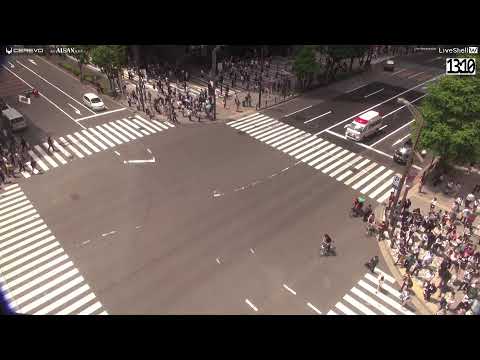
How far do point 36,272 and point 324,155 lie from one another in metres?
25.5

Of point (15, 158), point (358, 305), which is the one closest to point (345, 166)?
point (358, 305)

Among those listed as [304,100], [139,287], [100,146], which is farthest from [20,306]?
[304,100]

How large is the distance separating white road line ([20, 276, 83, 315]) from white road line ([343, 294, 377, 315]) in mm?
15590

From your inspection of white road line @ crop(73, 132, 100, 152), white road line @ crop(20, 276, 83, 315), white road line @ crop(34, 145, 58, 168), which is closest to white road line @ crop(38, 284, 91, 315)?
white road line @ crop(20, 276, 83, 315)

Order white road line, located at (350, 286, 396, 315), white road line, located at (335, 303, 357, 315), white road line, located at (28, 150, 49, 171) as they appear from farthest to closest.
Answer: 1. white road line, located at (28, 150, 49, 171)
2. white road line, located at (350, 286, 396, 315)
3. white road line, located at (335, 303, 357, 315)

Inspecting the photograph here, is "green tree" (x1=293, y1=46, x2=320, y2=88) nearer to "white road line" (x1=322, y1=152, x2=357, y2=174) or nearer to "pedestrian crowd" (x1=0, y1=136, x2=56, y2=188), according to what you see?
"white road line" (x1=322, y1=152, x2=357, y2=174)

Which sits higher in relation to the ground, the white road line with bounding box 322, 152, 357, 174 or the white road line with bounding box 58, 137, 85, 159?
the white road line with bounding box 58, 137, 85, 159

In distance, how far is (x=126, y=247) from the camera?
23062 mm

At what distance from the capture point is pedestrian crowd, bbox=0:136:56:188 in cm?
2920

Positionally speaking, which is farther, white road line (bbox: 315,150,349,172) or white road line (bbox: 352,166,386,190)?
white road line (bbox: 315,150,349,172)

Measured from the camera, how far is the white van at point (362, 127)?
36.4 metres

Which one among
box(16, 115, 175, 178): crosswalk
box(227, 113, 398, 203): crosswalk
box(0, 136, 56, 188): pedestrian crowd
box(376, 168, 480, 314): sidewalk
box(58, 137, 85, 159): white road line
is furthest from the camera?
box(58, 137, 85, 159): white road line

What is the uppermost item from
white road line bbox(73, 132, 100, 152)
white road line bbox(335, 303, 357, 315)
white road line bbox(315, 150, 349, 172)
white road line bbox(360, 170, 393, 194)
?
white road line bbox(73, 132, 100, 152)

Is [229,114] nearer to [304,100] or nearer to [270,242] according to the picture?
[304,100]
